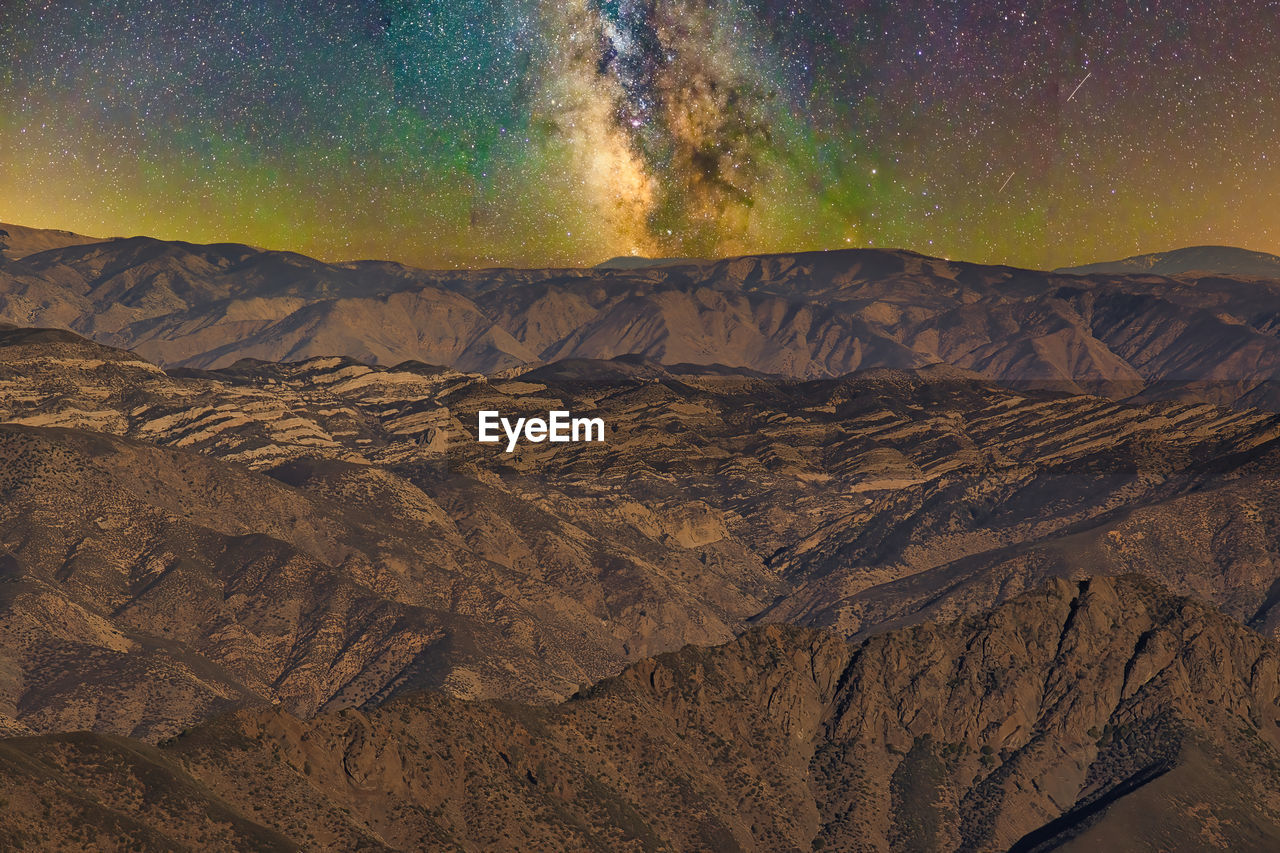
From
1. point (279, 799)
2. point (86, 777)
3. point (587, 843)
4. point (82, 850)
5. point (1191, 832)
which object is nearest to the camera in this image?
point (82, 850)

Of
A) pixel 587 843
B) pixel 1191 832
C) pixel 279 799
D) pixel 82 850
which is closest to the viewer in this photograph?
pixel 82 850

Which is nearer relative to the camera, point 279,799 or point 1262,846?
point 279,799

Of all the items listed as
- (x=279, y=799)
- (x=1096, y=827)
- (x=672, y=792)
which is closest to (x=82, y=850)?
(x=279, y=799)

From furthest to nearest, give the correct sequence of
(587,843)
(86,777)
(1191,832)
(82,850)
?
(1191,832) → (587,843) → (86,777) → (82,850)

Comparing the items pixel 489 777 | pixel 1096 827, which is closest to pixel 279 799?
pixel 489 777

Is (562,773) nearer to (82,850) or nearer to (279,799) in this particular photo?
(279,799)

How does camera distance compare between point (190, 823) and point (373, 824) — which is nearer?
point (190, 823)

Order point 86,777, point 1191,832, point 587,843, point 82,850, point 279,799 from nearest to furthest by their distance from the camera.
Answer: point 82,850
point 86,777
point 279,799
point 587,843
point 1191,832

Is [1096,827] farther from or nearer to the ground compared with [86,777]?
nearer to the ground

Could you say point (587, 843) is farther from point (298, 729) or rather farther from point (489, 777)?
point (298, 729)
